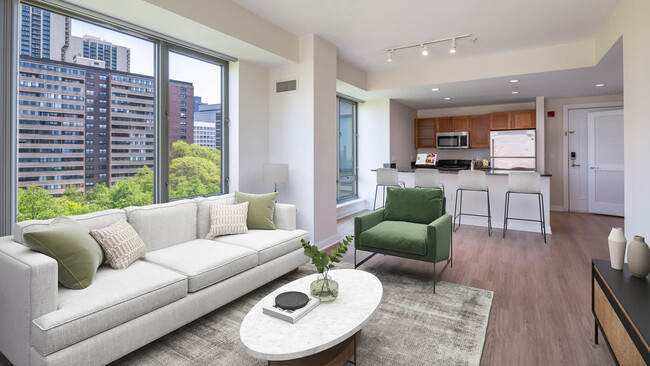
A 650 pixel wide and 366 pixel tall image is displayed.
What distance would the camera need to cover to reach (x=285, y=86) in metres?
4.54

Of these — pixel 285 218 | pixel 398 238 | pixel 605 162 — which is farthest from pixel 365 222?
pixel 605 162

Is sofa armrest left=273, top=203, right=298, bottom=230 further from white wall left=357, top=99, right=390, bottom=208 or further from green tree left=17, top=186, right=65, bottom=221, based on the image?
white wall left=357, top=99, right=390, bottom=208

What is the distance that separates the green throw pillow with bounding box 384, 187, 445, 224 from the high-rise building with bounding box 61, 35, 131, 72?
126 inches

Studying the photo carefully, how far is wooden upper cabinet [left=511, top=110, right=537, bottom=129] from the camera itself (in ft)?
23.1

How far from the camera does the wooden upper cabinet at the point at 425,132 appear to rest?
8.42 metres

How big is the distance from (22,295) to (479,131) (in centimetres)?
831

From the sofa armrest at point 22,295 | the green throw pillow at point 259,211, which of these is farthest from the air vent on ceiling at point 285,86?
the sofa armrest at point 22,295

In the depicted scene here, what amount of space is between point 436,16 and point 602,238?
13.7ft

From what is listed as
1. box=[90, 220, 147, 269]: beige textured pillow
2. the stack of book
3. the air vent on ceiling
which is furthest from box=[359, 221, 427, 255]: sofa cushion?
the air vent on ceiling

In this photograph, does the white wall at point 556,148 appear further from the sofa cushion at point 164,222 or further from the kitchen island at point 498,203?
the sofa cushion at point 164,222

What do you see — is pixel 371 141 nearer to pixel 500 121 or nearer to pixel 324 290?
→ pixel 500 121

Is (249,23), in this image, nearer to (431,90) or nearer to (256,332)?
(256,332)

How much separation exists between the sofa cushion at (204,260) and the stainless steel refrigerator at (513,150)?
6.47 meters

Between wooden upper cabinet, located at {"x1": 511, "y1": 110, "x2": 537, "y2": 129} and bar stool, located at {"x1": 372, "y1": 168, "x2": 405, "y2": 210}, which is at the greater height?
wooden upper cabinet, located at {"x1": 511, "y1": 110, "x2": 537, "y2": 129}
